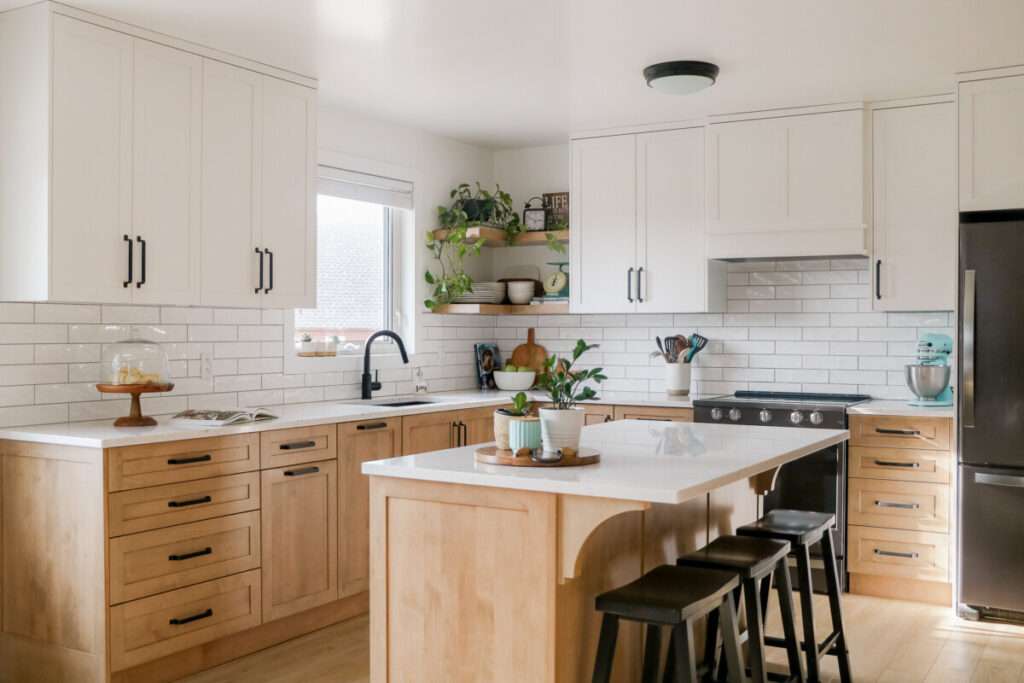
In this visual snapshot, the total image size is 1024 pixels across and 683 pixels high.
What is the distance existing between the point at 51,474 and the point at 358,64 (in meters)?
2.17

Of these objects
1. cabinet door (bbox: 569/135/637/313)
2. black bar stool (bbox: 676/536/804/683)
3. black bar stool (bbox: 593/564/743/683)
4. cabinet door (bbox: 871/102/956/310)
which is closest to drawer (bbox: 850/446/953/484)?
cabinet door (bbox: 871/102/956/310)

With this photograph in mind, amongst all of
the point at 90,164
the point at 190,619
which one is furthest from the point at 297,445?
the point at 90,164

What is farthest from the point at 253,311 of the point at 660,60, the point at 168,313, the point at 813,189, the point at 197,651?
the point at 813,189

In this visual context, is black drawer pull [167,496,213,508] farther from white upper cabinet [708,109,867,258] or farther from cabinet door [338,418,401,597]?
white upper cabinet [708,109,867,258]

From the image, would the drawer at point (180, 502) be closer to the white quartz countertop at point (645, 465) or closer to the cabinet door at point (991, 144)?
the white quartz countertop at point (645, 465)

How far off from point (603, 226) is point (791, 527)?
8.86 feet

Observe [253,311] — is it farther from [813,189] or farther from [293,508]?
[813,189]

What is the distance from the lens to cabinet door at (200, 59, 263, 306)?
4.18m

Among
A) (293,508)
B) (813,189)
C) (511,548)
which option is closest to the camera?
(511,548)

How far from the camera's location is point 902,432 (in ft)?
15.9

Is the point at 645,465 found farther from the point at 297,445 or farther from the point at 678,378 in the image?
the point at 678,378

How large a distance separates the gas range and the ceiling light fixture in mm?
1693

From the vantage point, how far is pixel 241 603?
4.00 meters

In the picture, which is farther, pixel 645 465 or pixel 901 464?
pixel 901 464
